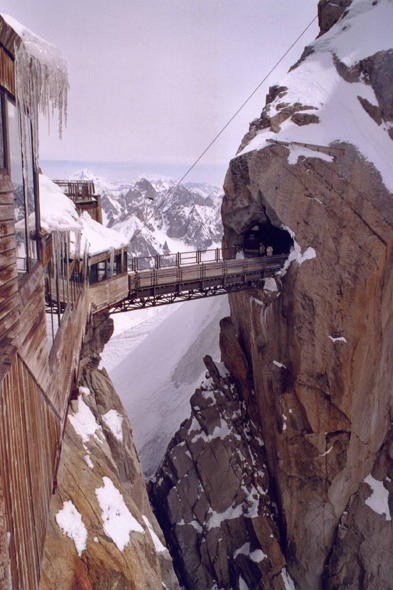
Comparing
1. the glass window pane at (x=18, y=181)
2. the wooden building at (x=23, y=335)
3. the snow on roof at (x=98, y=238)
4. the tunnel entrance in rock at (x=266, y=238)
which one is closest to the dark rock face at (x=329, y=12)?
the tunnel entrance in rock at (x=266, y=238)

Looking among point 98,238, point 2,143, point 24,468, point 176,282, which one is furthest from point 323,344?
point 2,143

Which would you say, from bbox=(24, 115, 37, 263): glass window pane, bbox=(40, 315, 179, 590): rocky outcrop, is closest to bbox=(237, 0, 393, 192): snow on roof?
bbox=(40, 315, 179, 590): rocky outcrop

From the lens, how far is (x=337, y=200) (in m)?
16.9

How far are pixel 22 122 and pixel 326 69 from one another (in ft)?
66.6

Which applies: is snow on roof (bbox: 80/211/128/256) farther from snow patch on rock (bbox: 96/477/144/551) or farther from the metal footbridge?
snow patch on rock (bbox: 96/477/144/551)

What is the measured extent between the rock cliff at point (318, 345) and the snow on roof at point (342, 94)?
0.08m

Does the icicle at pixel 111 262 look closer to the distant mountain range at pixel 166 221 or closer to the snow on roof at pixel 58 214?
the snow on roof at pixel 58 214

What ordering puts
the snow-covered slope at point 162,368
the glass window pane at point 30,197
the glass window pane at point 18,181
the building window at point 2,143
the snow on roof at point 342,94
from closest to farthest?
the building window at point 2,143 → the glass window pane at point 18,181 → the glass window pane at point 30,197 → the snow on roof at point 342,94 → the snow-covered slope at point 162,368

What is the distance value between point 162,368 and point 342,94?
2557 centimetres

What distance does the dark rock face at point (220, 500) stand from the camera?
19016 millimetres

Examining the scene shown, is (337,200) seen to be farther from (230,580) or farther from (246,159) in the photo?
(230,580)

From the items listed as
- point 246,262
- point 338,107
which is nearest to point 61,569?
point 246,262

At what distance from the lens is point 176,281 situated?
1559 centimetres

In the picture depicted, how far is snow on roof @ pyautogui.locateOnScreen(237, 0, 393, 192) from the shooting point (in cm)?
1747
